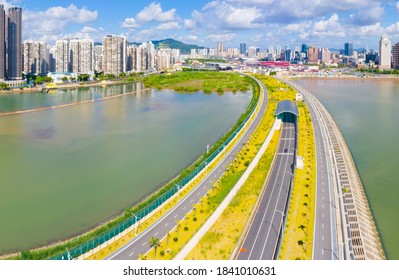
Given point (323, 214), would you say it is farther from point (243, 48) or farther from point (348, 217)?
point (243, 48)

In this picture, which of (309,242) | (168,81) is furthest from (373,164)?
(168,81)

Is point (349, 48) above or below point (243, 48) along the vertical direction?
below

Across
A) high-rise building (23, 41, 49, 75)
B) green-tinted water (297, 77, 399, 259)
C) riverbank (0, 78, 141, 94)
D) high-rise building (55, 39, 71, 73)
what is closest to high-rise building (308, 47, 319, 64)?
riverbank (0, 78, 141, 94)

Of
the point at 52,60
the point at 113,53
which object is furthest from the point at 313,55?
the point at 52,60

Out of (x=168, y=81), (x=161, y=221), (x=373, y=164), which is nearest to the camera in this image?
(x=161, y=221)

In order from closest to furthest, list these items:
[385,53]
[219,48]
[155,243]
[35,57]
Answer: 1. [155,243]
2. [35,57]
3. [385,53]
4. [219,48]

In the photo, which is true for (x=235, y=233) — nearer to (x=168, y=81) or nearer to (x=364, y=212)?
(x=364, y=212)

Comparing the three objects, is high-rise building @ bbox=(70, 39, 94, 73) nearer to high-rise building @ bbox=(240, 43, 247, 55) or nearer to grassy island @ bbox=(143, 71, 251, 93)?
grassy island @ bbox=(143, 71, 251, 93)
